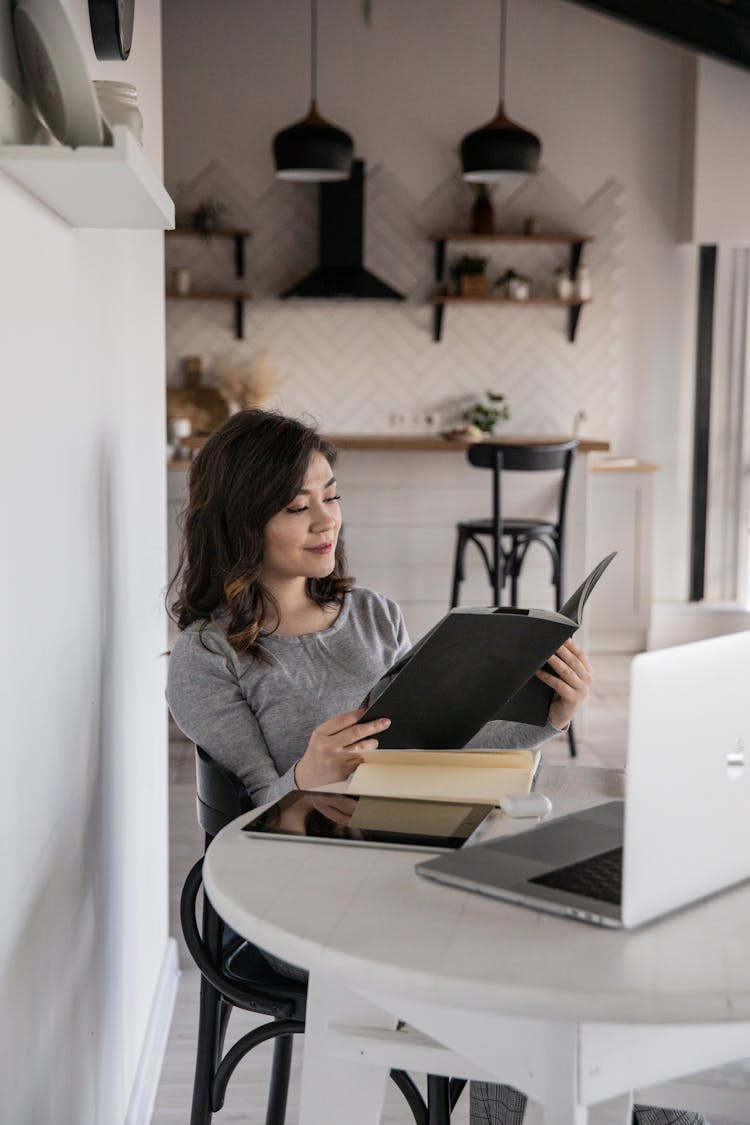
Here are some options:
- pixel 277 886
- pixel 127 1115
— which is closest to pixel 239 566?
pixel 277 886

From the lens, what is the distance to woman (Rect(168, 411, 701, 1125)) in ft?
5.77

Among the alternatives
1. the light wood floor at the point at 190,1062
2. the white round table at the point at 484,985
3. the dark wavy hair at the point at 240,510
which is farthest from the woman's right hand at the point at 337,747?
the light wood floor at the point at 190,1062

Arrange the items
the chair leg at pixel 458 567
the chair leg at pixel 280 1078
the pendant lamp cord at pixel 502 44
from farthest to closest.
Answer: the pendant lamp cord at pixel 502 44 → the chair leg at pixel 458 567 → the chair leg at pixel 280 1078

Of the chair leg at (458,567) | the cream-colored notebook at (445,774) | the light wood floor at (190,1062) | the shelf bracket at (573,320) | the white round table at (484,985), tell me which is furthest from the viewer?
the shelf bracket at (573,320)

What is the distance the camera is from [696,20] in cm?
580

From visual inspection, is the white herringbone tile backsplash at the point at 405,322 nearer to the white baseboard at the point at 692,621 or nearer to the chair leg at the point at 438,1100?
the white baseboard at the point at 692,621

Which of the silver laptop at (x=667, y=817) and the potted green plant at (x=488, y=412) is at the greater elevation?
the potted green plant at (x=488, y=412)

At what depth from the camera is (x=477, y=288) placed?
6.68 metres

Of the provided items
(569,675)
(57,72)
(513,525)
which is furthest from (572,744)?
(57,72)

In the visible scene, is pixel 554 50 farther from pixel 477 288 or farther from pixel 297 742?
pixel 297 742

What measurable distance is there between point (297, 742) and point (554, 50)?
19.5 feet

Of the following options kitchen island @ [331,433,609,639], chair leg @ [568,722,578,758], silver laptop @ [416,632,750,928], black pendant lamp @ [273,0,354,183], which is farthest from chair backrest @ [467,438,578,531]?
silver laptop @ [416,632,750,928]

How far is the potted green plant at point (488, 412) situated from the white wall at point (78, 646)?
13.6 feet

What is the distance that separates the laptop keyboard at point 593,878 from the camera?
1100mm
